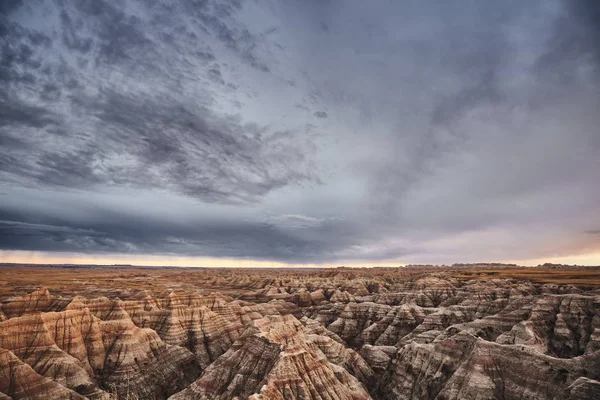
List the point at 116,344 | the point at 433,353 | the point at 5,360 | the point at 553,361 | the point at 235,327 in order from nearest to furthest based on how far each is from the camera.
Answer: the point at 553,361, the point at 5,360, the point at 433,353, the point at 116,344, the point at 235,327

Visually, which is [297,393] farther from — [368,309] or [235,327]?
[368,309]

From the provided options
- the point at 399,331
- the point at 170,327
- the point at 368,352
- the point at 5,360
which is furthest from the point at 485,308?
the point at 5,360

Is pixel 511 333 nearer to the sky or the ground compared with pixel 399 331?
nearer to the sky

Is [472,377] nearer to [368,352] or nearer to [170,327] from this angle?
[368,352]

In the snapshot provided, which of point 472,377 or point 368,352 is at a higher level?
point 472,377

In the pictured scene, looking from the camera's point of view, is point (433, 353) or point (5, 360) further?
point (433, 353)

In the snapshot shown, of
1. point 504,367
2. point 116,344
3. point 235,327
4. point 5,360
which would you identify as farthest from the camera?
point 235,327

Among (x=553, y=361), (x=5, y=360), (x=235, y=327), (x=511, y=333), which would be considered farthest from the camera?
(x=235, y=327)

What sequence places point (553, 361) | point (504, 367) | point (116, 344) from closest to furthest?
point (553, 361)
point (504, 367)
point (116, 344)

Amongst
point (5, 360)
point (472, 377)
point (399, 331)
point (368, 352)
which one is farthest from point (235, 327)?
point (472, 377)
